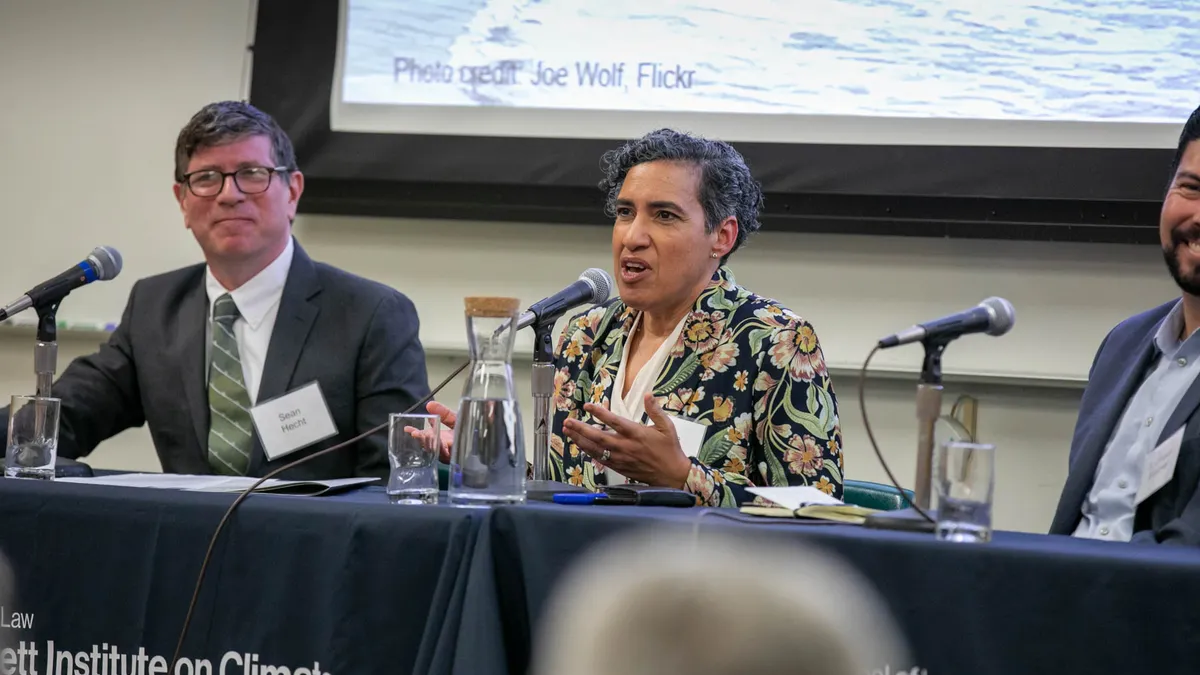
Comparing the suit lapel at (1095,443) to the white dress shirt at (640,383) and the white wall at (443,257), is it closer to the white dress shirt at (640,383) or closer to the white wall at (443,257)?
the white dress shirt at (640,383)

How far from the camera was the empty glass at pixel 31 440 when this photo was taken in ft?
6.75

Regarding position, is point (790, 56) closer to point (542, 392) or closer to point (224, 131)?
point (224, 131)

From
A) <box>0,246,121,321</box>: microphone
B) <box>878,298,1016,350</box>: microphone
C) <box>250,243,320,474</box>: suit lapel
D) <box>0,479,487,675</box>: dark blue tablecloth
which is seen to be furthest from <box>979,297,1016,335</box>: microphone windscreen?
<box>250,243,320,474</box>: suit lapel

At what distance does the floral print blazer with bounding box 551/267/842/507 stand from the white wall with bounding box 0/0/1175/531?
3.81 feet

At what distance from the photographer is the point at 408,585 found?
161cm

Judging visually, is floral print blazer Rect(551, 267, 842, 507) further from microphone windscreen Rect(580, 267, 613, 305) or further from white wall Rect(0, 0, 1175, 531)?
white wall Rect(0, 0, 1175, 531)

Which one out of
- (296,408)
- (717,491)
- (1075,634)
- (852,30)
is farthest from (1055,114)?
(1075,634)

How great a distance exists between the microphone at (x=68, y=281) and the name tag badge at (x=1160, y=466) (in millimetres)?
1833

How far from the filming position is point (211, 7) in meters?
4.14

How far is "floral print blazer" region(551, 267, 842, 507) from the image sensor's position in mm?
2318

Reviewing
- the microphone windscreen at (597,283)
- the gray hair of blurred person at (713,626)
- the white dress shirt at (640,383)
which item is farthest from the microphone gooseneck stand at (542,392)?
the gray hair of blurred person at (713,626)

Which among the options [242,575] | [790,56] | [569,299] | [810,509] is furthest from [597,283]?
[790,56]

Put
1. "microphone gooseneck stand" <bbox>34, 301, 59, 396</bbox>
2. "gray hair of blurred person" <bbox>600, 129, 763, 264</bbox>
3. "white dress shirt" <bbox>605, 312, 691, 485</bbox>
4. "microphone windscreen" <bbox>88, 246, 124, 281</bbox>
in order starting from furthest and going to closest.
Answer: "gray hair of blurred person" <bbox>600, 129, 763, 264</bbox>, "white dress shirt" <bbox>605, 312, 691, 485</bbox>, "microphone windscreen" <bbox>88, 246, 124, 281</bbox>, "microphone gooseneck stand" <bbox>34, 301, 59, 396</bbox>

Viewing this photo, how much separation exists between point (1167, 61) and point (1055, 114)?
0.30 metres
